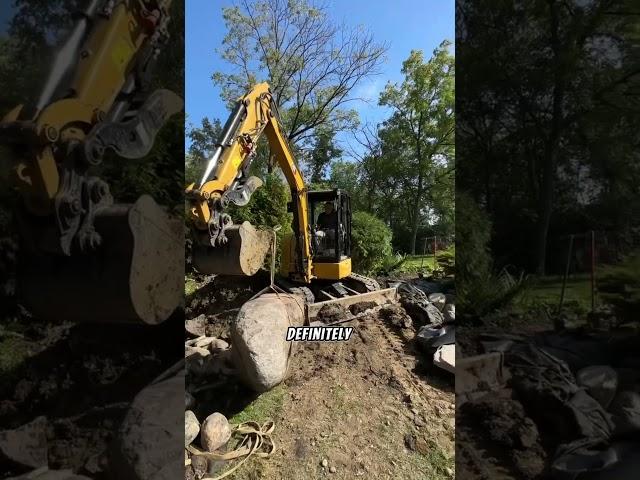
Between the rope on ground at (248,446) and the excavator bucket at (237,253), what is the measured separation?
146 cm

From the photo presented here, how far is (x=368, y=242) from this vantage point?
13.0 ft

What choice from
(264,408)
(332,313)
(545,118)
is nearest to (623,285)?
(545,118)

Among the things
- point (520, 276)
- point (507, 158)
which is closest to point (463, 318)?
point (520, 276)

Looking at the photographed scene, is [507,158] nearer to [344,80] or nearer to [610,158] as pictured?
[610,158]

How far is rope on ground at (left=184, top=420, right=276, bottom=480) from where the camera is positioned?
9.01ft

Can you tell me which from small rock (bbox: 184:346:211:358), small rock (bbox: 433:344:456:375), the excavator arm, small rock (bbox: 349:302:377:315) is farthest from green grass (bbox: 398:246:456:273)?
small rock (bbox: 184:346:211:358)

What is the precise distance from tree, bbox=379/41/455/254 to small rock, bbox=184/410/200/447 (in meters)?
2.19

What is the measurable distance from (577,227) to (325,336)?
1.70 m

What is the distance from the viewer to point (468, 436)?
2008 millimetres

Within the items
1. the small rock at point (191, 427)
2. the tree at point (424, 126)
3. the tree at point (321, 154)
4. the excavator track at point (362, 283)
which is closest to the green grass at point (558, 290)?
the tree at point (424, 126)

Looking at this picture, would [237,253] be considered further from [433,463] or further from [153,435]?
[433,463]

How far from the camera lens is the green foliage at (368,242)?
12.0 feet

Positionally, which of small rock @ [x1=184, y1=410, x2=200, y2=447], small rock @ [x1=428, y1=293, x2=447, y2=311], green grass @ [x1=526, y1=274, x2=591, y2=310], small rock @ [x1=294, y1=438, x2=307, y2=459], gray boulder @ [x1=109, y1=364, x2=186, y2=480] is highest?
green grass @ [x1=526, y1=274, x2=591, y2=310]

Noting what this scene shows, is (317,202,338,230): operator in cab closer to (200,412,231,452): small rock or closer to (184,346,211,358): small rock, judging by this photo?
(184,346,211,358): small rock
